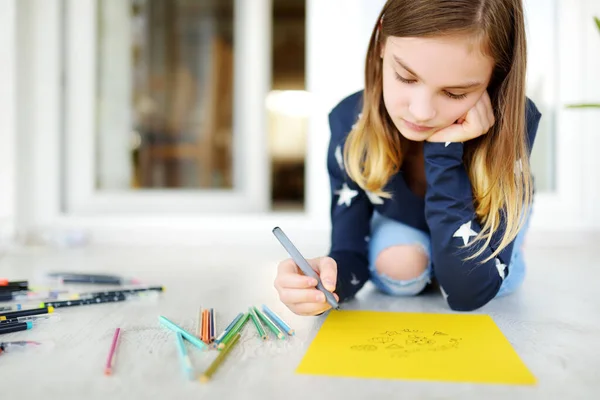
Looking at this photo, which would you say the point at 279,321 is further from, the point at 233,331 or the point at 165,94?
the point at 165,94

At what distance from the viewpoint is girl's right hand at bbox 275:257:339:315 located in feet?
2.11

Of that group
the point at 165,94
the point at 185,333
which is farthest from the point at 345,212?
the point at 165,94

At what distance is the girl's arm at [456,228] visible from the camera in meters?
0.78

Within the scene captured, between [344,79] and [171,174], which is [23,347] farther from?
[171,174]

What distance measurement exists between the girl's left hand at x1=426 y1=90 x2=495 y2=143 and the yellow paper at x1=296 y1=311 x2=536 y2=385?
0.84ft

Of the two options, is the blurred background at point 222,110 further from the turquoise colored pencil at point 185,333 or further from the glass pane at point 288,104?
the glass pane at point 288,104

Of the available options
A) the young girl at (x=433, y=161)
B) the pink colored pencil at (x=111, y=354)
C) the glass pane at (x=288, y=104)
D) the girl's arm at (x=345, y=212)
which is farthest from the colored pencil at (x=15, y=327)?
the glass pane at (x=288, y=104)

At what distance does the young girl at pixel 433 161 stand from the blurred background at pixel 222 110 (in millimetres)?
856

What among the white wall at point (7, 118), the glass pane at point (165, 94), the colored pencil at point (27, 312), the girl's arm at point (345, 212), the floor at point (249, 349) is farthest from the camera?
the glass pane at point (165, 94)

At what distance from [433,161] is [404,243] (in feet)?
0.65

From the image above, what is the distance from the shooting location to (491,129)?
0.77 m

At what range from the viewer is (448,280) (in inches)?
31.7

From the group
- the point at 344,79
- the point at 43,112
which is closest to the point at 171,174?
the point at 43,112

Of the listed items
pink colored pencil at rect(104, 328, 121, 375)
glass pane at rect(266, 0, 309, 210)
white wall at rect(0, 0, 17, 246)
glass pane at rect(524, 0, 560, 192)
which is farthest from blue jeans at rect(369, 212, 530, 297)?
glass pane at rect(266, 0, 309, 210)
